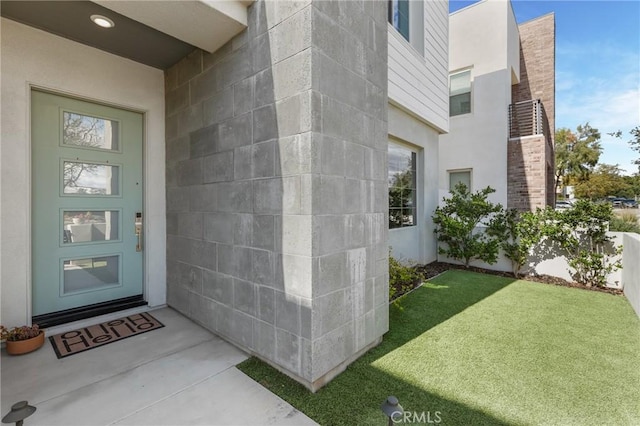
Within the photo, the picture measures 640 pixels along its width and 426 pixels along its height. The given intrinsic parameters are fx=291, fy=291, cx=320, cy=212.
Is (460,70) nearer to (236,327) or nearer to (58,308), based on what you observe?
(236,327)

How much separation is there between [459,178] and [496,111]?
213 cm

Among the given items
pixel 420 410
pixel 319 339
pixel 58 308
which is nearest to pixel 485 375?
pixel 420 410

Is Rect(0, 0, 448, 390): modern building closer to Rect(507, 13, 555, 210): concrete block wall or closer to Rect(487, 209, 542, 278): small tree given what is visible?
Rect(487, 209, 542, 278): small tree

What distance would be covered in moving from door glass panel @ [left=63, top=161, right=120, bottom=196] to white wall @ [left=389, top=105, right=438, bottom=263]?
472 centimetres

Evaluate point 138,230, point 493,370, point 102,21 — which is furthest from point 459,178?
point 102,21

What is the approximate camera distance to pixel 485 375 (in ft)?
8.61

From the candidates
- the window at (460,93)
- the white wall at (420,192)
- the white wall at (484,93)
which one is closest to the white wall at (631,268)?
the white wall at (420,192)

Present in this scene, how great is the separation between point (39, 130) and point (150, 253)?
1864 mm

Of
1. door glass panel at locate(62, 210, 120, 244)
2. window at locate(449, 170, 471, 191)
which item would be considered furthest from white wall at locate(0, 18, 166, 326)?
window at locate(449, 170, 471, 191)

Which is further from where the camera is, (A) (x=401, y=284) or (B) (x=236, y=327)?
(A) (x=401, y=284)

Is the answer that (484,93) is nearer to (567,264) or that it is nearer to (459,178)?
(459,178)

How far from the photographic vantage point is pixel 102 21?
119 inches

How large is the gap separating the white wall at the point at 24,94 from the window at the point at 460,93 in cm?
887

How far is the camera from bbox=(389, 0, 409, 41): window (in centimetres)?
592
